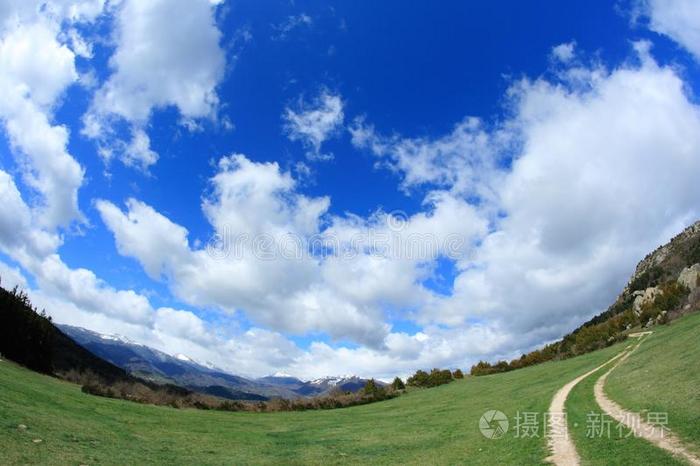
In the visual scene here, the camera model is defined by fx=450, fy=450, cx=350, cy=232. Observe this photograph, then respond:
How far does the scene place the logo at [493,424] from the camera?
30034mm

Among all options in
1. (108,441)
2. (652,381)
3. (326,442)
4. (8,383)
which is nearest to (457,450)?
(326,442)

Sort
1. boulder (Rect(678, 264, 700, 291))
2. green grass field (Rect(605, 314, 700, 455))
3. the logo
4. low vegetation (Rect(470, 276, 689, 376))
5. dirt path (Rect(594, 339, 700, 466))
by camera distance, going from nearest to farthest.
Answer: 1. dirt path (Rect(594, 339, 700, 466))
2. green grass field (Rect(605, 314, 700, 455))
3. the logo
4. low vegetation (Rect(470, 276, 689, 376))
5. boulder (Rect(678, 264, 700, 291))

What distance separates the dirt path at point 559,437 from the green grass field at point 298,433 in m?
0.51

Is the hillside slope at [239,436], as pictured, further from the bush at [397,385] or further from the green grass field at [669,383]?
the bush at [397,385]

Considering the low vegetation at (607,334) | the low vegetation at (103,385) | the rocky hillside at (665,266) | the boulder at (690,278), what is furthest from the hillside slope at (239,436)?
the rocky hillside at (665,266)

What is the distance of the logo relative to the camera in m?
30.0

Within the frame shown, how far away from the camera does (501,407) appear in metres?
41.6

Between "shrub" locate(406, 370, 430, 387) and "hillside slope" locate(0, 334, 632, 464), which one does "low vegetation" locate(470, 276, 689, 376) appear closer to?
"shrub" locate(406, 370, 430, 387)

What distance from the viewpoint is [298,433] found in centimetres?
4034

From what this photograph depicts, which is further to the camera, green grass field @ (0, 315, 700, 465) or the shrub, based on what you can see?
the shrub

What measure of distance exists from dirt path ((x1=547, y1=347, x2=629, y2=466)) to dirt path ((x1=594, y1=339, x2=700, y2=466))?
283 centimetres

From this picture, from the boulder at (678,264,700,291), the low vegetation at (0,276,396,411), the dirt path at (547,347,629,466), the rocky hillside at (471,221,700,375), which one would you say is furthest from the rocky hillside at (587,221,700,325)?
the dirt path at (547,347,629,466)

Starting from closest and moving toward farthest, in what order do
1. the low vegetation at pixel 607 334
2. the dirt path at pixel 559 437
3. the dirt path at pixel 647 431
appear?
the dirt path at pixel 647 431, the dirt path at pixel 559 437, the low vegetation at pixel 607 334

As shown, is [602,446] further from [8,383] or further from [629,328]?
[629,328]
